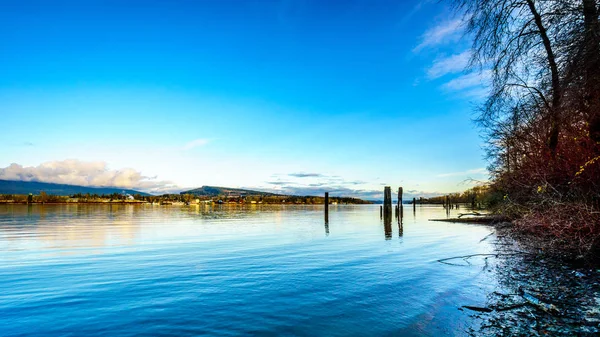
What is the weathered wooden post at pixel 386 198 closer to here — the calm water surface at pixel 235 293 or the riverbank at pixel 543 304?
the calm water surface at pixel 235 293

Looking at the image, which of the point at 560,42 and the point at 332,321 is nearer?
the point at 332,321

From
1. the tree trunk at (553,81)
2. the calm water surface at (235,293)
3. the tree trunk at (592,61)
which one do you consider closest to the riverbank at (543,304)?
the calm water surface at (235,293)

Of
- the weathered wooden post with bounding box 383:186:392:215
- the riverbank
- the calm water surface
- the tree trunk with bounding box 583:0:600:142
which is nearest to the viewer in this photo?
the riverbank

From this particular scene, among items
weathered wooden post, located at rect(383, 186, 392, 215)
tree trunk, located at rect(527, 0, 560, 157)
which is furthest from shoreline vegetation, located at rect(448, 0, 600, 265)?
weathered wooden post, located at rect(383, 186, 392, 215)

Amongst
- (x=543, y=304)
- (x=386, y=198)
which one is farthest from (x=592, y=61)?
(x=386, y=198)

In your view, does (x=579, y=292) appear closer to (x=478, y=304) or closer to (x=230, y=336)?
(x=478, y=304)

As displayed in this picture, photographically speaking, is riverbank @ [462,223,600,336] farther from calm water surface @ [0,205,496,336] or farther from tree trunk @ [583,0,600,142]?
tree trunk @ [583,0,600,142]

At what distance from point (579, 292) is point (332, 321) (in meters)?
5.13

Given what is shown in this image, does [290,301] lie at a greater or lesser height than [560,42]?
lesser

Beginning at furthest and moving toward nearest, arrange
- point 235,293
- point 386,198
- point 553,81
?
1. point 386,198
2. point 553,81
3. point 235,293

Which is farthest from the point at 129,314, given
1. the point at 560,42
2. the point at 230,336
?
the point at 560,42

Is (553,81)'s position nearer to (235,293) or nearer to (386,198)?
(235,293)

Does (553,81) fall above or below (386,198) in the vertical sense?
above

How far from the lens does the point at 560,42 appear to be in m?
8.12
